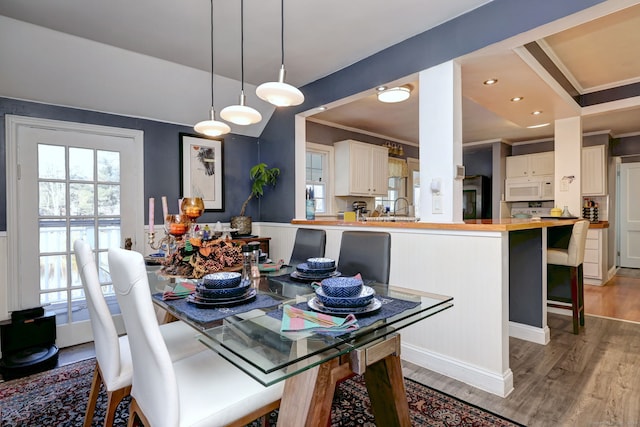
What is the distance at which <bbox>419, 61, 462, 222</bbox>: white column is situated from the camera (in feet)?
7.69

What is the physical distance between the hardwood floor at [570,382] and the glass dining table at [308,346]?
90 centimetres

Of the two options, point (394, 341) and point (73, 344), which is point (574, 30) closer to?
point (394, 341)

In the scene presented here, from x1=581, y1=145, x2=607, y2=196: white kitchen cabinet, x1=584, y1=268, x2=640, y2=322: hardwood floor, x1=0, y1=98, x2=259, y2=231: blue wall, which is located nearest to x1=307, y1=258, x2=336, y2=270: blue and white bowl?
x1=0, y1=98, x2=259, y2=231: blue wall

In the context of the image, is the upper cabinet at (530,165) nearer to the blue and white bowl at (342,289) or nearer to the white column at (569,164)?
the white column at (569,164)

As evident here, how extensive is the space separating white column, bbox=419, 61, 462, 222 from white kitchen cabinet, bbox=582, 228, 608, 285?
415 cm

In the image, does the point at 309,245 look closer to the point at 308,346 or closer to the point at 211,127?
the point at 211,127

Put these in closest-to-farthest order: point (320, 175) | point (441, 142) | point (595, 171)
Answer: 1. point (441, 142)
2. point (320, 175)
3. point (595, 171)

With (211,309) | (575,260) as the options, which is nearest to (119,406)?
(211,309)

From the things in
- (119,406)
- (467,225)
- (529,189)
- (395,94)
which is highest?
(395,94)

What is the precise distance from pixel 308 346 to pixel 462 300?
1.63 m

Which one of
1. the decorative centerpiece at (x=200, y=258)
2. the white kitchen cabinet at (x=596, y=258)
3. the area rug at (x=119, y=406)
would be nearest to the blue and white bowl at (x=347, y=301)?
the decorative centerpiece at (x=200, y=258)

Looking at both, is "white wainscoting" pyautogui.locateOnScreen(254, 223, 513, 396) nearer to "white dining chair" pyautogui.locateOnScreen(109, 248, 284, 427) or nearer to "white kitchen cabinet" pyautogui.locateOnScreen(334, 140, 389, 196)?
"white dining chair" pyautogui.locateOnScreen(109, 248, 284, 427)

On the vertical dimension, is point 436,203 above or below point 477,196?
below

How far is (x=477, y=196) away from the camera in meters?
6.60
